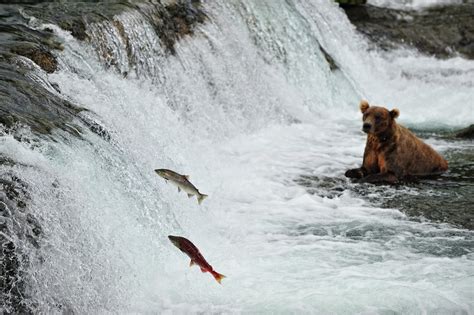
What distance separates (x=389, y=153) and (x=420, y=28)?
7482 millimetres

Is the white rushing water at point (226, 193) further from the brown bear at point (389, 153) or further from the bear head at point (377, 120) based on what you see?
the bear head at point (377, 120)

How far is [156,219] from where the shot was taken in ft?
16.4

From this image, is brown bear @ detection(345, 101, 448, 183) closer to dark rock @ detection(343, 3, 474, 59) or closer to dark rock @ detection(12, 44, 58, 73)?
dark rock @ detection(12, 44, 58, 73)

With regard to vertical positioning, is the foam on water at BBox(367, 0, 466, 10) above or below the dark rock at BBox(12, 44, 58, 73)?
above

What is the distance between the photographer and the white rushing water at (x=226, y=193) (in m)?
4.09

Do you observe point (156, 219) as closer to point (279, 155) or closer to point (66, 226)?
point (66, 226)

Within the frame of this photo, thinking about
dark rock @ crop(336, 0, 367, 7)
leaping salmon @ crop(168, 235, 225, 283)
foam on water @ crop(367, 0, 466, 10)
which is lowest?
leaping salmon @ crop(168, 235, 225, 283)

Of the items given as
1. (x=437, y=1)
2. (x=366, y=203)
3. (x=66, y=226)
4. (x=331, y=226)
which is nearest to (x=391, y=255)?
(x=331, y=226)

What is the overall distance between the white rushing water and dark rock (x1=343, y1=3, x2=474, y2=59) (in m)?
3.11

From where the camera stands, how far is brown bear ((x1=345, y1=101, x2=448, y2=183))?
678 cm

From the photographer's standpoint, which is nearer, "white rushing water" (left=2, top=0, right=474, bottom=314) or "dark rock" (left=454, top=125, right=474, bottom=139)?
"white rushing water" (left=2, top=0, right=474, bottom=314)

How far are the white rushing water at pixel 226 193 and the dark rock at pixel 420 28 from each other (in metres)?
3.11

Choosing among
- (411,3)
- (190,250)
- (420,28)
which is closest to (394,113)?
(190,250)

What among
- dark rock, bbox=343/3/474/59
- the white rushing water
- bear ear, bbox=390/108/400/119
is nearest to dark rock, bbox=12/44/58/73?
the white rushing water
